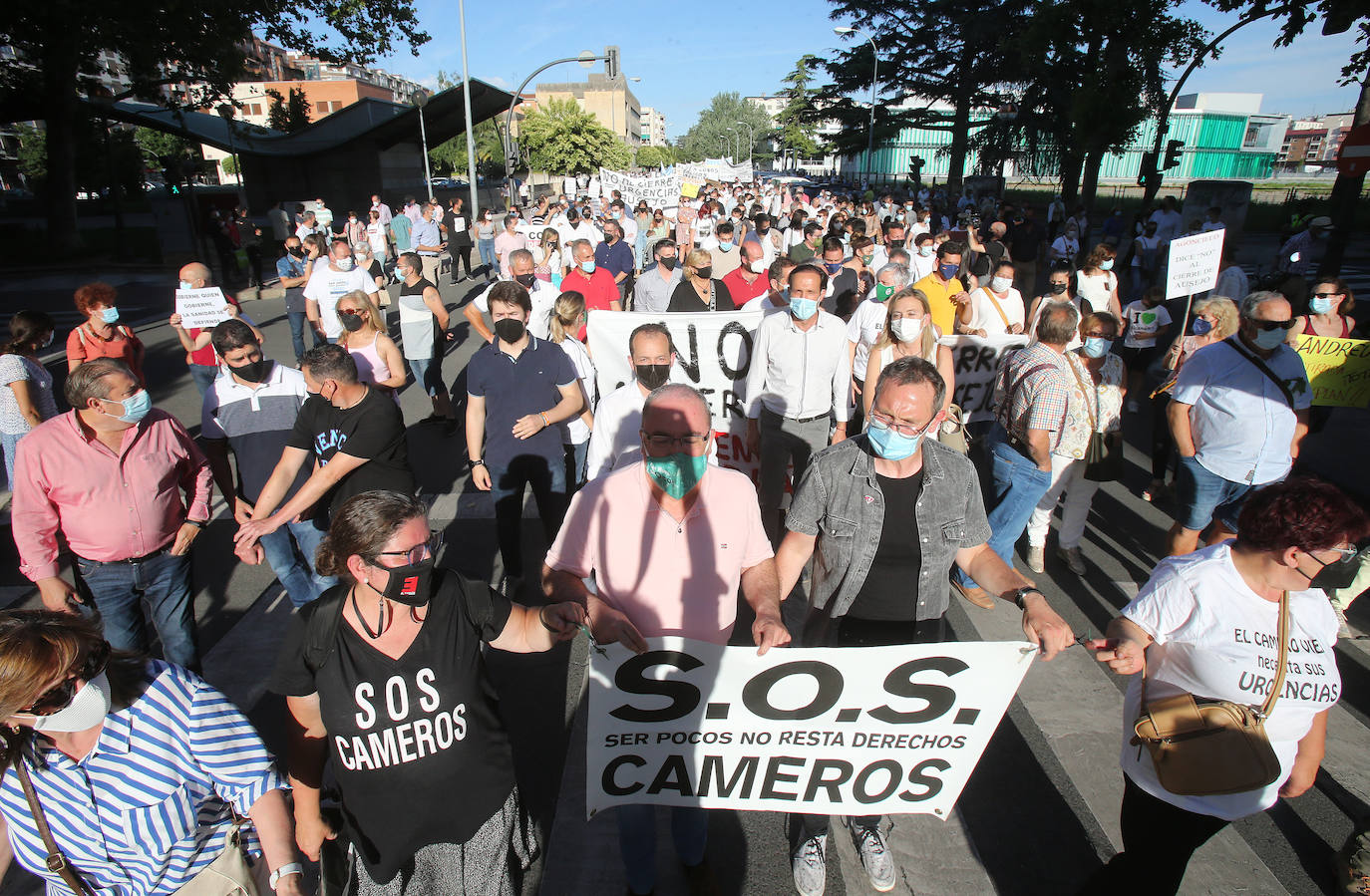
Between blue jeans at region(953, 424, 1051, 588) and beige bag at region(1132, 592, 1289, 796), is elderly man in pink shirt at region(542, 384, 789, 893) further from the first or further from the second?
blue jeans at region(953, 424, 1051, 588)

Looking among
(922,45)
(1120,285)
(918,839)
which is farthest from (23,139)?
(918,839)

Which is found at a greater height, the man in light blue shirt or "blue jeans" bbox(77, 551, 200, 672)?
the man in light blue shirt

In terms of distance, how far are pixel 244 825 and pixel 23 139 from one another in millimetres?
72923

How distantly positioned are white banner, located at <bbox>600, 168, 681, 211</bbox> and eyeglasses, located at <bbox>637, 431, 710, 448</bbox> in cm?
1726

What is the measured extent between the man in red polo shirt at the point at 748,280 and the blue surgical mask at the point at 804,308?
Result: 9.68 ft

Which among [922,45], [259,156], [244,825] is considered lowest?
[244,825]

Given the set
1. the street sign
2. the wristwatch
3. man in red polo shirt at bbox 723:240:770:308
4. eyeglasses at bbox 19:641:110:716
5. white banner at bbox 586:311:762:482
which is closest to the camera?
eyeglasses at bbox 19:641:110:716

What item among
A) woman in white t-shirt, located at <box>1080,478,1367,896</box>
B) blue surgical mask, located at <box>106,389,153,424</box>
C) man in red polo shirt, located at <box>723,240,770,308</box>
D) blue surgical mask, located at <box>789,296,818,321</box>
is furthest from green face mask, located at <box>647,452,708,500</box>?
man in red polo shirt, located at <box>723,240,770,308</box>

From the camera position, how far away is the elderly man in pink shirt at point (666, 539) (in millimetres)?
2398

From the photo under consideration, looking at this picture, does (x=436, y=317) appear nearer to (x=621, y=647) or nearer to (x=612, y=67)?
(x=621, y=647)

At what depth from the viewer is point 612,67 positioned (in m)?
23.4

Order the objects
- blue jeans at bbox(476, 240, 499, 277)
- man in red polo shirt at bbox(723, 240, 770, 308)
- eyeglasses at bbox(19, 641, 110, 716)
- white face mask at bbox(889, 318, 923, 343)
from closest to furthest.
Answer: eyeglasses at bbox(19, 641, 110, 716), white face mask at bbox(889, 318, 923, 343), man in red polo shirt at bbox(723, 240, 770, 308), blue jeans at bbox(476, 240, 499, 277)

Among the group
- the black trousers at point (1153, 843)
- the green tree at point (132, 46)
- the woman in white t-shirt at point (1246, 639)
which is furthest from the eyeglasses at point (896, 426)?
the green tree at point (132, 46)

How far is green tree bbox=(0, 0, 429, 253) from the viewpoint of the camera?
20.2m
